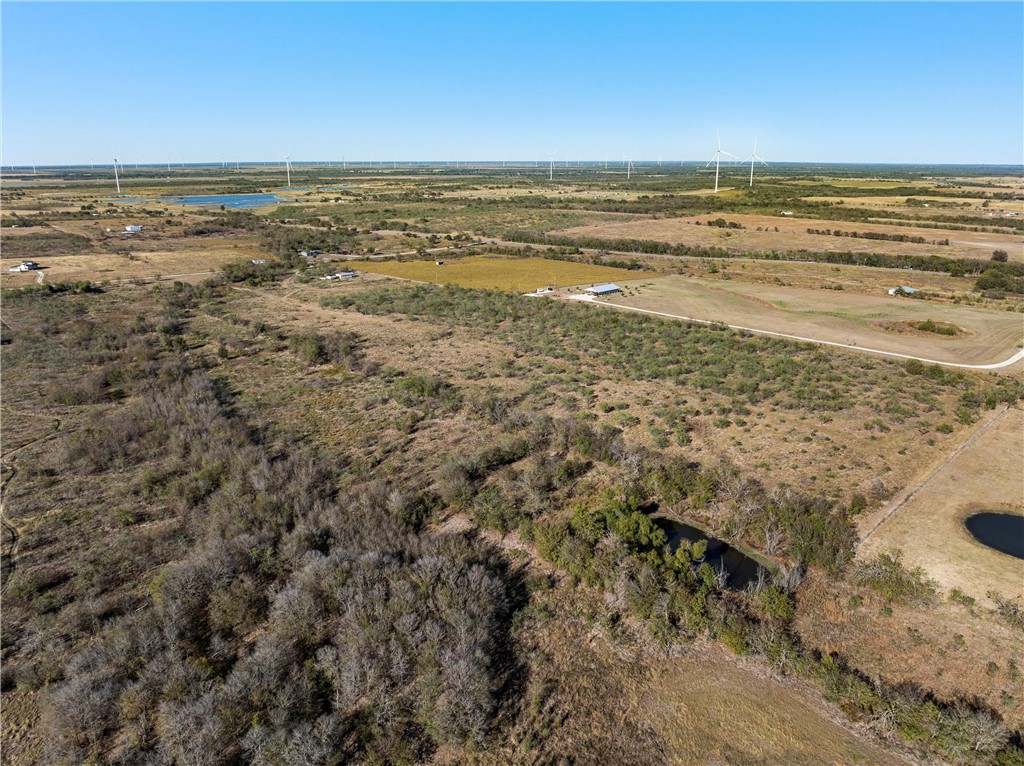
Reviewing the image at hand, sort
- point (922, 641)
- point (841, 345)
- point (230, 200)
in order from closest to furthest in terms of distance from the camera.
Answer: point (922, 641), point (841, 345), point (230, 200)

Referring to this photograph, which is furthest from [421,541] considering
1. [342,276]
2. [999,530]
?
[342,276]

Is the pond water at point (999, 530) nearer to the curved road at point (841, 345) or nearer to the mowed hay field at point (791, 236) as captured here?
the curved road at point (841, 345)

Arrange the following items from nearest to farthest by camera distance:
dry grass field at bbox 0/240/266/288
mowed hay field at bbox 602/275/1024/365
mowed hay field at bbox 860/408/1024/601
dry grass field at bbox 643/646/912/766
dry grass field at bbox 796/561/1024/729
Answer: dry grass field at bbox 643/646/912/766 < dry grass field at bbox 796/561/1024/729 < mowed hay field at bbox 860/408/1024/601 < mowed hay field at bbox 602/275/1024/365 < dry grass field at bbox 0/240/266/288

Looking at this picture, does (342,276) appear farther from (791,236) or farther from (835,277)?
(791,236)

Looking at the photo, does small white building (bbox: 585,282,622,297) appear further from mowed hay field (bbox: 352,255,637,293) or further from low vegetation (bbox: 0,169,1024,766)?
low vegetation (bbox: 0,169,1024,766)

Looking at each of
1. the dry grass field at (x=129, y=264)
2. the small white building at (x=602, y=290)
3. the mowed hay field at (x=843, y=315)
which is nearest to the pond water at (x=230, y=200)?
the dry grass field at (x=129, y=264)

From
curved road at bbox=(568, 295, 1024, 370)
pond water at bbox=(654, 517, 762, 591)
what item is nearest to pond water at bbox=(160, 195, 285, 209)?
curved road at bbox=(568, 295, 1024, 370)
